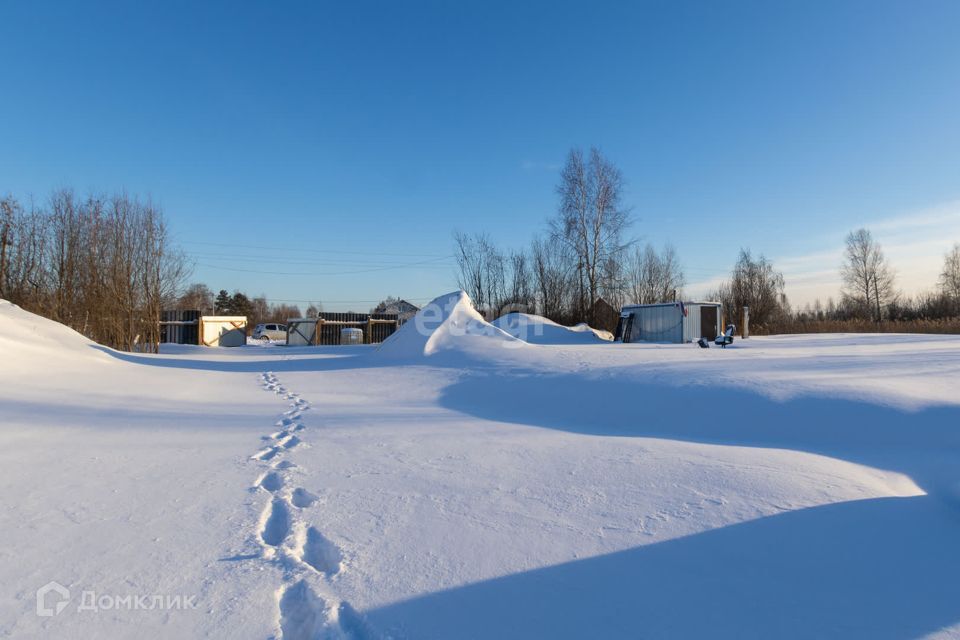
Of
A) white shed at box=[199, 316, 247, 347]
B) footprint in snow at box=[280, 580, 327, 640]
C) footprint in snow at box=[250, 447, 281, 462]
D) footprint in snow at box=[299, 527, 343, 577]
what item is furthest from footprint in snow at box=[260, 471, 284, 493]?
white shed at box=[199, 316, 247, 347]

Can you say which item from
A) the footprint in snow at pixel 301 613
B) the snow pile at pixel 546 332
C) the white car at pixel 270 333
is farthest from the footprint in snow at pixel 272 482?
the white car at pixel 270 333

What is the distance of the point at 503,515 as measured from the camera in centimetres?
→ 316

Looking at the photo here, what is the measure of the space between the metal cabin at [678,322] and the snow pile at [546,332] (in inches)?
59.2

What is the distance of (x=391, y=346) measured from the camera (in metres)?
14.5

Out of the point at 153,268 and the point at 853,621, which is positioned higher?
the point at 153,268

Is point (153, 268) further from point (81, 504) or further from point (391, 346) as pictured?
point (81, 504)

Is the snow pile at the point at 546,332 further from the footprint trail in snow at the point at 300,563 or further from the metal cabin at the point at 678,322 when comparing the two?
the footprint trail in snow at the point at 300,563

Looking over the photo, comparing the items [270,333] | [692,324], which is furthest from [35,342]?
[270,333]

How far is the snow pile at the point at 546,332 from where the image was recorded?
2172 centimetres

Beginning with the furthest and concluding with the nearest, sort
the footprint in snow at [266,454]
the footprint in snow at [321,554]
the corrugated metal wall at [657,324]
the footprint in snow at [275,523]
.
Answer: the corrugated metal wall at [657,324] < the footprint in snow at [266,454] < the footprint in snow at [275,523] < the footprint in snow at [321,554]

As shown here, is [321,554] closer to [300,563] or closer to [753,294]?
[300,563]

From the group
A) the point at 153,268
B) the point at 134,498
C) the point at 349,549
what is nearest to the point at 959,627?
the point at 349,549

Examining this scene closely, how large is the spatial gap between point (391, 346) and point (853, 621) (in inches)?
512

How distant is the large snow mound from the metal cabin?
9.80 meters
